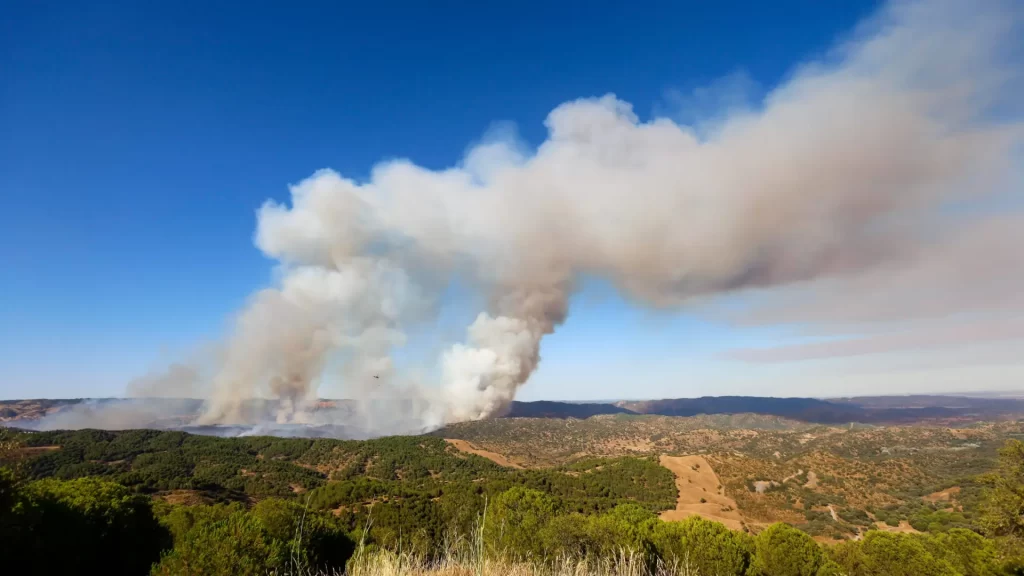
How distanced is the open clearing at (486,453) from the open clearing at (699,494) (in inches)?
1053

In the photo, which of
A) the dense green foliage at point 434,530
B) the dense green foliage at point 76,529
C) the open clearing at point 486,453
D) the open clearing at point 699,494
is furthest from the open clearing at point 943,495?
the dense green foliage at point 76,529

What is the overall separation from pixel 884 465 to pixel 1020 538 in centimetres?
5912

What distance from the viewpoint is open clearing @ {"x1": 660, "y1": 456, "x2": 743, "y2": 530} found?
4487 cm

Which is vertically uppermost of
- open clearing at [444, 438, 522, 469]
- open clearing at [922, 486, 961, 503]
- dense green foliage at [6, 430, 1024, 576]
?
dense green foliage at [6, 430, 1024, 576]

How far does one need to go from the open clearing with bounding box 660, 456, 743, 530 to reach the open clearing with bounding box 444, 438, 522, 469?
26753mm

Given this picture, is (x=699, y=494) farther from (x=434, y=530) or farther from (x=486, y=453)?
(x=486, y=453)

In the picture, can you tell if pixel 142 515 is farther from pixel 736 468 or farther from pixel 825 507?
pixel 736 468

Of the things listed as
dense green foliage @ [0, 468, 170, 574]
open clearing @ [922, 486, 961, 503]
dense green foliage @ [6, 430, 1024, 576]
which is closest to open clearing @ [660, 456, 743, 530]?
dense green foliage @ [6, 430, 1024, 576]

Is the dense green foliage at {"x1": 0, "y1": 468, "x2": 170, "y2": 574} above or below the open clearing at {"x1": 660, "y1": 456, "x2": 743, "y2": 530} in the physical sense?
above

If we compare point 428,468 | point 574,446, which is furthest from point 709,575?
point 574,446

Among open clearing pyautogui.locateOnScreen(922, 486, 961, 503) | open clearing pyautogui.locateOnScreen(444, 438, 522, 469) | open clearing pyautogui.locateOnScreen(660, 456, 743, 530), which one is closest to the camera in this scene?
open clearing pyautogui.locateOnScreen(660, 456, 743, 530)

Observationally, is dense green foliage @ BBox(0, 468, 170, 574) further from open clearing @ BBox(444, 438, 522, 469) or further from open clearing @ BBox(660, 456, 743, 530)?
open clearing @ BBox(444, 438, 522, 469)

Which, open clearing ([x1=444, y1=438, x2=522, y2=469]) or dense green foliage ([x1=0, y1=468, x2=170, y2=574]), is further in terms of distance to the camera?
open clearing ([x1=444, y1=438, x2=522, y2=469])

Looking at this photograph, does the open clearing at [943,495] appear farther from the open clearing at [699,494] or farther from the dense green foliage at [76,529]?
the dense green foliage at [76,529]
